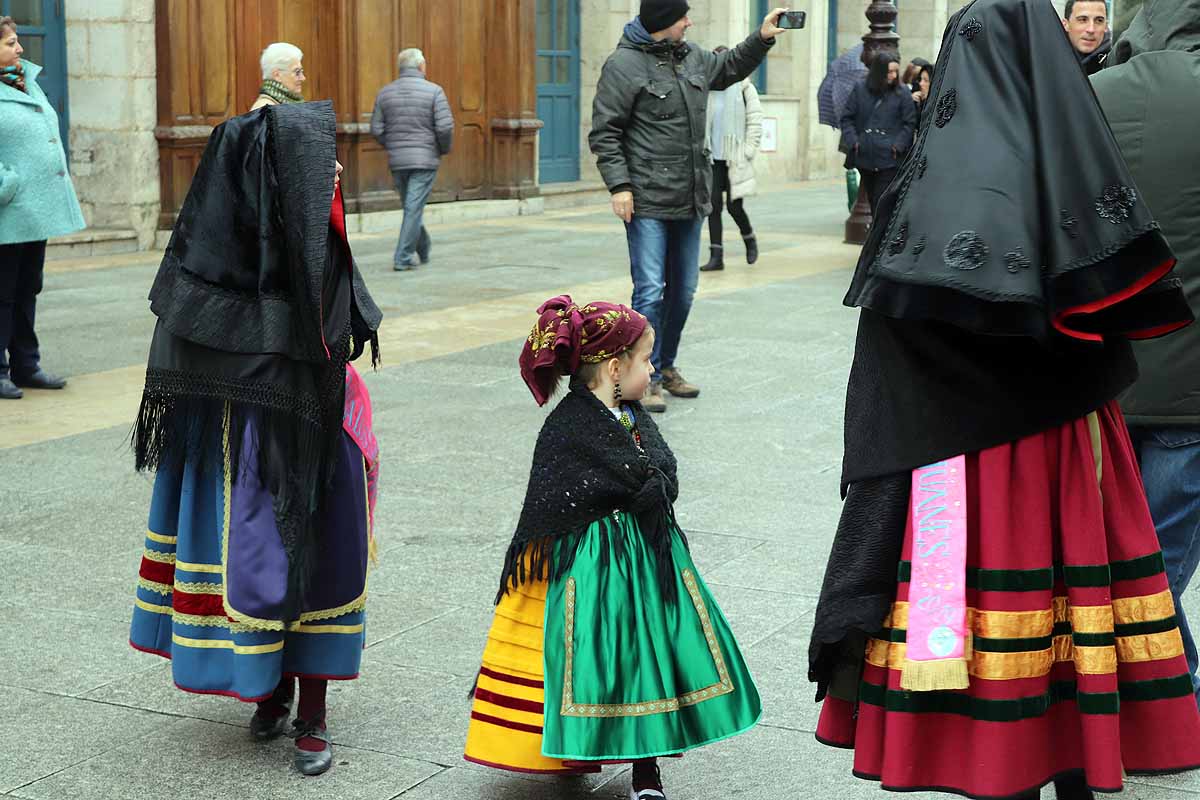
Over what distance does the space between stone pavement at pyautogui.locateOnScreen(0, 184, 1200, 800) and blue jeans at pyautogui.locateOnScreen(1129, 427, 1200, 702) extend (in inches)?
19.1

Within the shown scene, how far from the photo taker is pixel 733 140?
13312 millimetres

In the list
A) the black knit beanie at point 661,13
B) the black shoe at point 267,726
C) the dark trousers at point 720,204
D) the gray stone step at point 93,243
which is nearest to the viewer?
the black shoe at point 267,726

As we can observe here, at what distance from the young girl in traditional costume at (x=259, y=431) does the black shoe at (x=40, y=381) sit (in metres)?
4.84

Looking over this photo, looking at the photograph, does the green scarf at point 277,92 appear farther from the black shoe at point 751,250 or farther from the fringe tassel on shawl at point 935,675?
the black shoe at point 751,250

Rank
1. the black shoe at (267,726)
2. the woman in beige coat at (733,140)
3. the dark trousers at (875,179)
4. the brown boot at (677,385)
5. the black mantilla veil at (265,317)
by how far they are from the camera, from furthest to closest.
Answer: the dark trousers at (875,179) → the woman in beige coat at (733,140) → the brown boot at (677,385) → the black shoe at (267,726) → the black mantilla veil at (265,317)

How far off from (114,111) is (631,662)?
1208cm

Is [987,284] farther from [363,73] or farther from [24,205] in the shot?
[363,73]

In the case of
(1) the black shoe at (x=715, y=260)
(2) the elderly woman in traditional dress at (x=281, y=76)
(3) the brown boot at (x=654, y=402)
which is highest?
(2) the elderly woman in traditional dress at (x=281, y=76)

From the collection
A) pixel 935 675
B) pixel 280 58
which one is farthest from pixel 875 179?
pixel 935 675

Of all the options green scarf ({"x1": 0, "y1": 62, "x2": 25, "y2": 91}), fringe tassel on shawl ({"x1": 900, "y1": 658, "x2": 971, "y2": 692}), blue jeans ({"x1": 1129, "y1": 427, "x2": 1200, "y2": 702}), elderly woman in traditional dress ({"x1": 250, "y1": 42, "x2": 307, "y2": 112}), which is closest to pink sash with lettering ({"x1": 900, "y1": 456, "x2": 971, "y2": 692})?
fringe tassel on shawl ({"x1": 900, "y1": 658, "x2": 971, "y2": 692})

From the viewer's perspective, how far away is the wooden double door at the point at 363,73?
1477cm

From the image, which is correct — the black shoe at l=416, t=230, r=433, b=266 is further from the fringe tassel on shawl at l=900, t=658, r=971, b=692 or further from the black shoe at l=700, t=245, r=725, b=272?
the fringe tassel on shawl at l=900, t=658, r=971, b=692

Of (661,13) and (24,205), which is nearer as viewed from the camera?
(661,13)

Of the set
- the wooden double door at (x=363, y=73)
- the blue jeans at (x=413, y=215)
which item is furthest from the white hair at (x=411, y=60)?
the wooden double door at (x=363, y=73)
